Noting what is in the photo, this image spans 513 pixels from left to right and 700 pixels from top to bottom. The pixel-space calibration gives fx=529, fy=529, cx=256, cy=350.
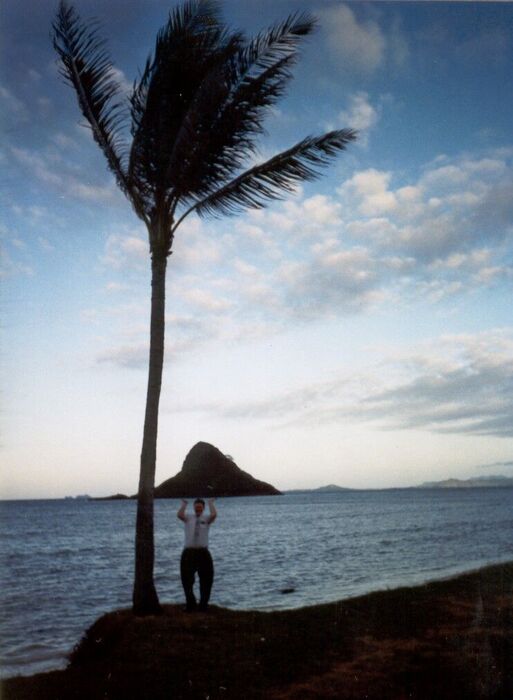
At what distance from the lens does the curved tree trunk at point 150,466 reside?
8094 millimetres

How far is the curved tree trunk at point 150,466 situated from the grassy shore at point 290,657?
369mm

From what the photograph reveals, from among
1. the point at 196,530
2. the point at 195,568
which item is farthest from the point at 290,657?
the point at 196,530

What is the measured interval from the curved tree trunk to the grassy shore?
37cm

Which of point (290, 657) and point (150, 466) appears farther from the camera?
point (150, 466)

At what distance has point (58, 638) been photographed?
1252 cm

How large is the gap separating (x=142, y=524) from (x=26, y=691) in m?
2.71

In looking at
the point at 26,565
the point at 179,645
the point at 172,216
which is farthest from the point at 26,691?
the point at 26,565

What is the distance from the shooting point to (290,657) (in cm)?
668

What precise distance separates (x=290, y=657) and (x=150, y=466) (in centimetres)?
333

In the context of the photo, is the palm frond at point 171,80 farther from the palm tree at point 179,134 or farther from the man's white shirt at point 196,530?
the man's white shirt at point 196,530

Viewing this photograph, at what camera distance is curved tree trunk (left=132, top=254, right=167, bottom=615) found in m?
8.09

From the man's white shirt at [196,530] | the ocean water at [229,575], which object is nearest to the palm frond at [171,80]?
the man's white shirt at [196,530]

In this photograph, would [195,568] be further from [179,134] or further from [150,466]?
[179,134]

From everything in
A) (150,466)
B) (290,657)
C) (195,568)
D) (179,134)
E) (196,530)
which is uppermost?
(179,134)
